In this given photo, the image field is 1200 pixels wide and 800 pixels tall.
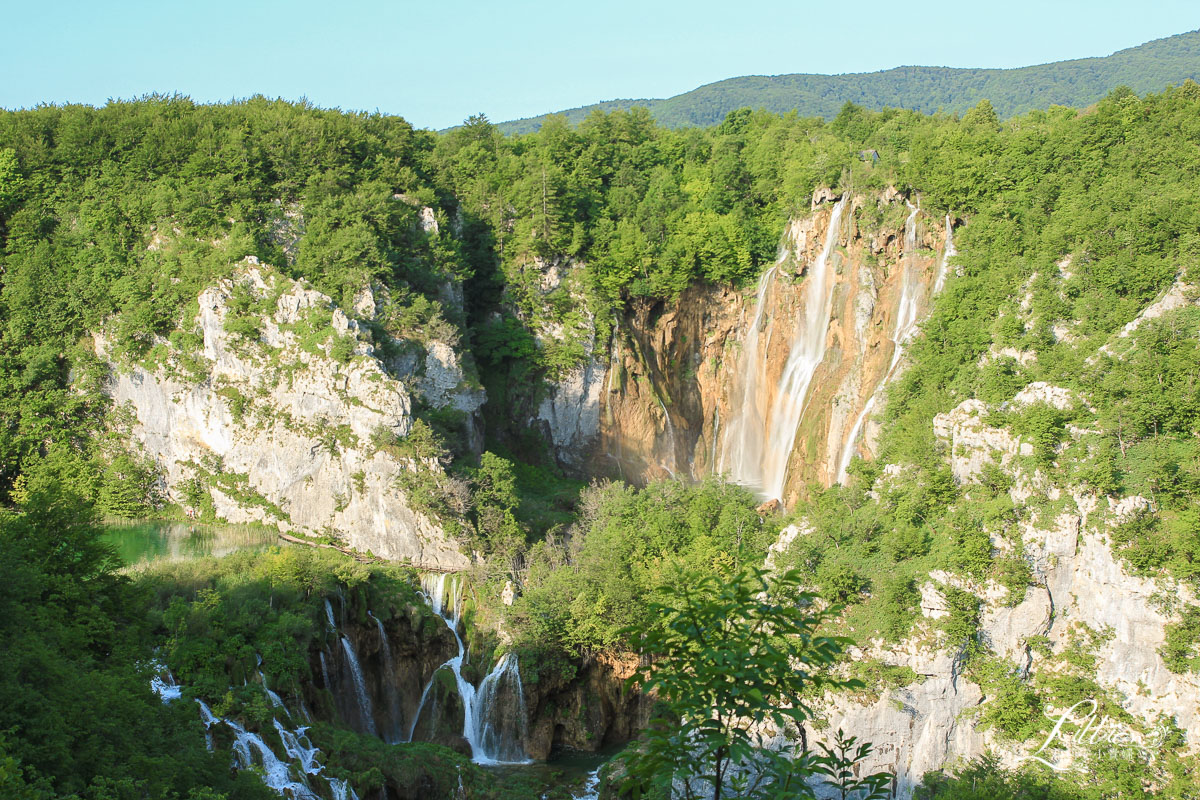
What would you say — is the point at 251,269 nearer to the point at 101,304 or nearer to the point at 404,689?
the point at 101,304

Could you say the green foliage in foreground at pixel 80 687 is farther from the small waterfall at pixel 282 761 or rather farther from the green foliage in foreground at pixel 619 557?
the green foliage in foreground at pixel 619 557

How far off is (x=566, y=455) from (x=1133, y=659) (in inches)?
983

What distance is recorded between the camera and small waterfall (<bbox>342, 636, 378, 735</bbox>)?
26969 mm

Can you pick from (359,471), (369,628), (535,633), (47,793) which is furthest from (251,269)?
(47,793)

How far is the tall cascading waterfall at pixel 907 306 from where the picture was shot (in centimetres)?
3384

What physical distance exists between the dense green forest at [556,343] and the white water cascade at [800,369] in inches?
130

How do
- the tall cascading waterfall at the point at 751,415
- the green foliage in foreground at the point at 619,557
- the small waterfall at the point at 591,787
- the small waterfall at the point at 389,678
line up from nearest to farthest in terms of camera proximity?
the small waterfall at the point at 591,787 < the green foliage in foreground at the point at 619,557 < the small waterfall at the point at 389,678 < the tall cascading waterfall at the point at 751,415

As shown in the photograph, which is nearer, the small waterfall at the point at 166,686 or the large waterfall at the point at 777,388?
the small waterfall at the point at 166,686

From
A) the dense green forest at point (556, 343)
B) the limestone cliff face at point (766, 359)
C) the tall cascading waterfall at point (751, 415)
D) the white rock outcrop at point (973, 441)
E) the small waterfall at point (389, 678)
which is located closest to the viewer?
the dense green forest at point (556, 343)

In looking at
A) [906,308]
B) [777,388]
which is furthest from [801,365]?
[906,308]

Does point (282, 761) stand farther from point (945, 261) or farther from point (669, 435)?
point (945, 261)

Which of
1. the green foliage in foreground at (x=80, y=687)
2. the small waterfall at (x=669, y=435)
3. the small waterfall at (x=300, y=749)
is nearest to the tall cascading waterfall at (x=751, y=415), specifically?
the small waterfall at (x=669, y=435)

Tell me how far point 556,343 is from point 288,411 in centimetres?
1267

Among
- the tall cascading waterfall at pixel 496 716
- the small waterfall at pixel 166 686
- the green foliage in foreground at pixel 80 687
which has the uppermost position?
the green foliage in foreground at pixel 80 687
